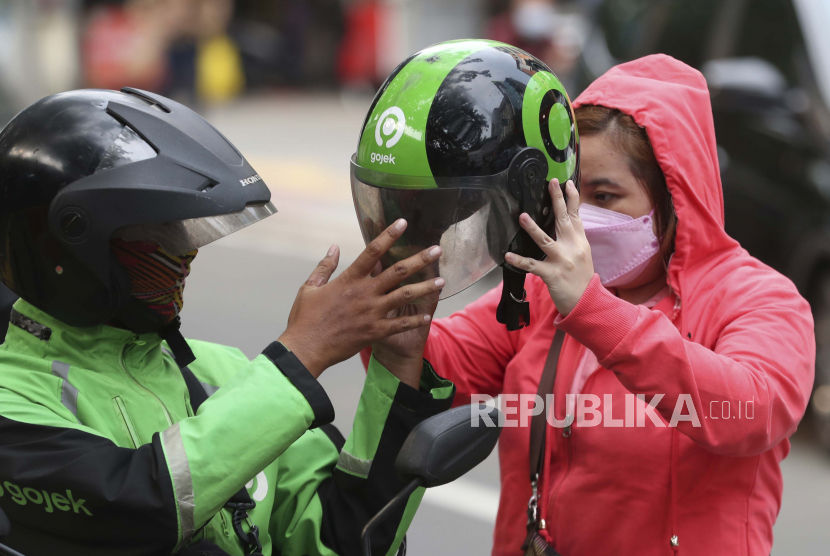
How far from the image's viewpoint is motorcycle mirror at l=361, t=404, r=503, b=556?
1774 millimetres

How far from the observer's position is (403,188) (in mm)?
2049

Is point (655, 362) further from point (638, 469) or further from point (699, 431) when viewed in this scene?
point (638, 469)

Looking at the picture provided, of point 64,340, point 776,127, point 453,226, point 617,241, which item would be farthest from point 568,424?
point 776,127

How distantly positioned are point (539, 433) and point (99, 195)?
1060 mm

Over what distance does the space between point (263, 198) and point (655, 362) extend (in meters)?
0.85

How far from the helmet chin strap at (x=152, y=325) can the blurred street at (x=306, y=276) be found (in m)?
2.69

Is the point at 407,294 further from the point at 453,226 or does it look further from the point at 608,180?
the point at 608,180

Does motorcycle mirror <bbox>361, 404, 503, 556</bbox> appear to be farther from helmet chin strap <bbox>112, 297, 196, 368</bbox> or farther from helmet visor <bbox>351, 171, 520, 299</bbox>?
helmet chin strap <bbox>112, 297, 196, 368</bbox>

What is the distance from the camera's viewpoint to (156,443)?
6.12ft

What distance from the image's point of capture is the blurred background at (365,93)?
523cm

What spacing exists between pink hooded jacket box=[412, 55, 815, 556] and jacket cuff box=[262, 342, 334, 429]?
0.49 m

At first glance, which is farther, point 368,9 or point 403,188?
point 368,9

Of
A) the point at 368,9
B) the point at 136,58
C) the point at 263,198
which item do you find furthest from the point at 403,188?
the point at 368,9

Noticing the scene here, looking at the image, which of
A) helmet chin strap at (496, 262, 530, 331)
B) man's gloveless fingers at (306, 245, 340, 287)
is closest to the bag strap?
helmet chin strap at (496, 262, 530, 331)
